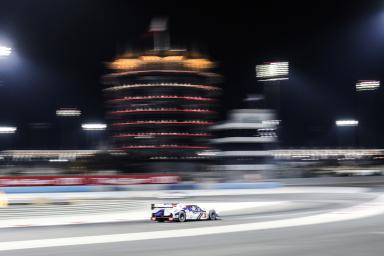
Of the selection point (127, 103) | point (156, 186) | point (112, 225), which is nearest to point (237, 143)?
point (127, 103)

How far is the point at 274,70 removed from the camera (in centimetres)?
8500

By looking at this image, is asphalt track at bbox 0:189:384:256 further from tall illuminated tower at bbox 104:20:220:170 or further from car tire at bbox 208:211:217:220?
tall illuminated tower at bbox 104:20:220:170

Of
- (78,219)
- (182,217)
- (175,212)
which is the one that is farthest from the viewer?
(78,219)

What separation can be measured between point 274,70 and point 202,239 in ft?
239

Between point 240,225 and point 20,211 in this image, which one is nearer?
point 240,225

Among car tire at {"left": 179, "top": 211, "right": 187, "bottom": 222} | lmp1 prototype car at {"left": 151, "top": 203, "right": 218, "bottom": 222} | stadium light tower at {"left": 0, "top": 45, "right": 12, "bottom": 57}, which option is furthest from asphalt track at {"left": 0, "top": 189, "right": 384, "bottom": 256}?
stadium light tower at {"left": 0, "top": 45, "right": 12, "bottom": 57}

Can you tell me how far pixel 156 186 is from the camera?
43188mm

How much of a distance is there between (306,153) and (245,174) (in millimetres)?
110511

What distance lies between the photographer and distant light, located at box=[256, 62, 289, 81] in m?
84.9

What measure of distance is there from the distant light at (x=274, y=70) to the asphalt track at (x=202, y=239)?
2630 inches

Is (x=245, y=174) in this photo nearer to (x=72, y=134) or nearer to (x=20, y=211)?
(x=20, y=211)

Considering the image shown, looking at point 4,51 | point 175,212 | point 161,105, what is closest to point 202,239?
point 175,212

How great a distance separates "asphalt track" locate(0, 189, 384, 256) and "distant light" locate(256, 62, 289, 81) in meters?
66.8

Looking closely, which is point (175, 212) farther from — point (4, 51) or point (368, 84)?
point (368, 84)
